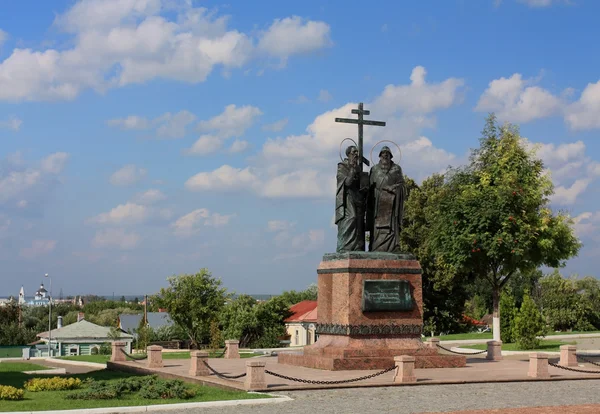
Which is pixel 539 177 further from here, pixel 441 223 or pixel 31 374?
pixel 31 374

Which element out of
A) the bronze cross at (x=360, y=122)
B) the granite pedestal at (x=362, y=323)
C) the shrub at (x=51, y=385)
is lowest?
the shrub at (x=51, y=385)

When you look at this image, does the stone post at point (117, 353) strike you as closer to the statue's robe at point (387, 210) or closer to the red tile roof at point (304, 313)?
the statue's robe at point (387, 210)

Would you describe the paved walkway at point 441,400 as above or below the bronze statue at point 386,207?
below

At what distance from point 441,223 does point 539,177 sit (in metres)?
5.90

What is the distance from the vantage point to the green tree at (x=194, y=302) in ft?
163

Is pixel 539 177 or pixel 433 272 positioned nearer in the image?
pixel 539 177

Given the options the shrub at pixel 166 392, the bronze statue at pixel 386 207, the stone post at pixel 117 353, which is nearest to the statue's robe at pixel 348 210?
the bronze statue at pixel 386 207

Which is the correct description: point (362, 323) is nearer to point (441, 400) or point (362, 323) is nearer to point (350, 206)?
point (350, 206)

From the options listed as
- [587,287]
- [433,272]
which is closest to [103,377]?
[433,272]

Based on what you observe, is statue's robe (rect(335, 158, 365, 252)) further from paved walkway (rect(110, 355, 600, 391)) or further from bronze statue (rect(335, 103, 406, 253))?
paved walkway (rect(110, 355, 600, 391))

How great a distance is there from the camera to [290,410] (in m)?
14.8

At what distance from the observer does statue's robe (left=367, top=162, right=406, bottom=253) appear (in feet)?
75.1

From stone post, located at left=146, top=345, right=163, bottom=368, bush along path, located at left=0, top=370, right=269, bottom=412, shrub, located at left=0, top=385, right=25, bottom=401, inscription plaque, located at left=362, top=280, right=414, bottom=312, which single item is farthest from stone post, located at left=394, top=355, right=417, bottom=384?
shrub, located at left=0, top=385, right=25, bottom=401

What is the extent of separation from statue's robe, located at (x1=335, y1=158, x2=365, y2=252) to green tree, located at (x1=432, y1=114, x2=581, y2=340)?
42.4ft
